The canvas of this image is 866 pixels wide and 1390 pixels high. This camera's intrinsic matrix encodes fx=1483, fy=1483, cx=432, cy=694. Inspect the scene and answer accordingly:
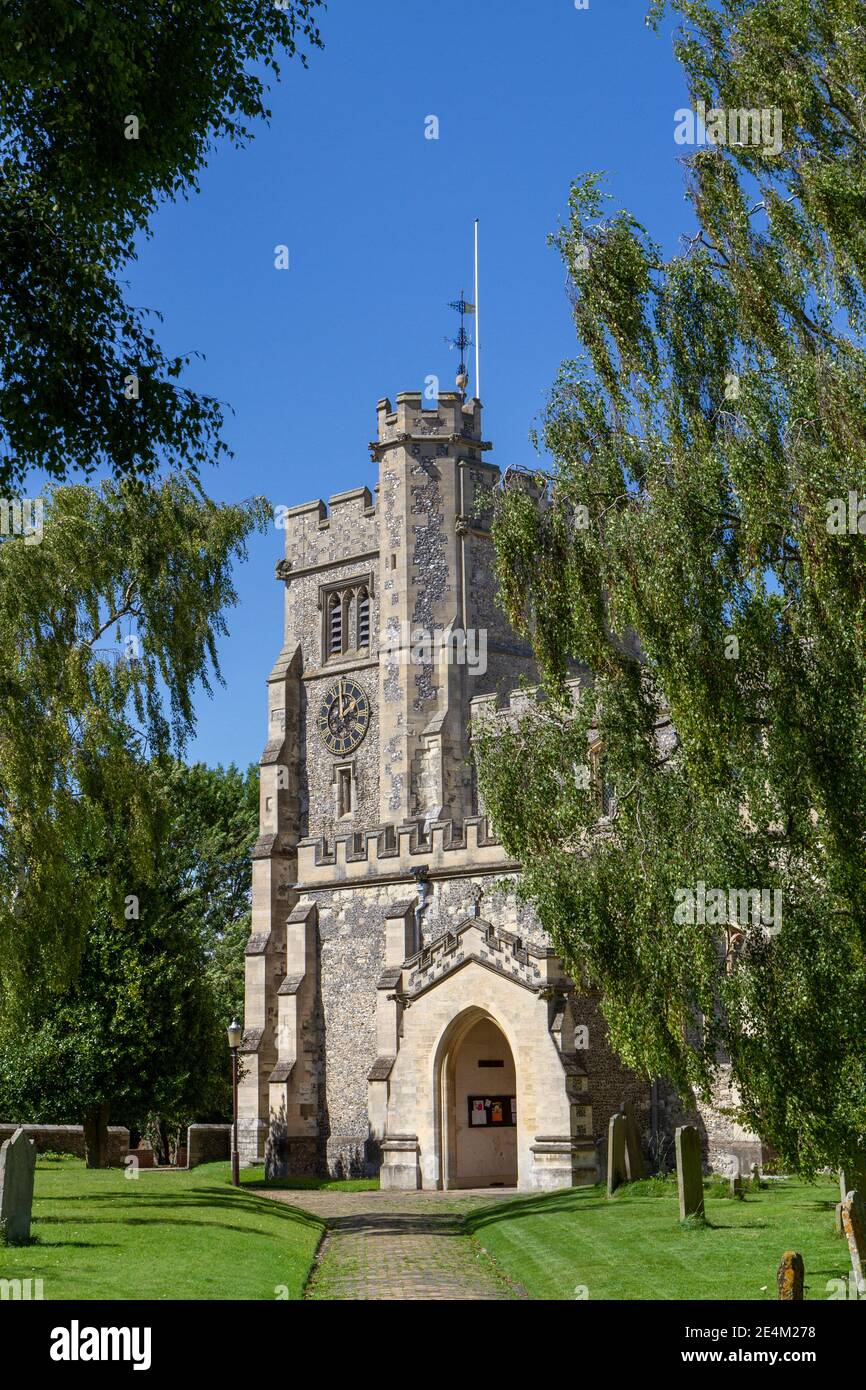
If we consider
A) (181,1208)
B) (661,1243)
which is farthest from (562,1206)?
(661,1243)

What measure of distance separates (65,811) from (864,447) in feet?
44.2

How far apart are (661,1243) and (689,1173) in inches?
64.5

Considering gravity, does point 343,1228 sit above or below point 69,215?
below

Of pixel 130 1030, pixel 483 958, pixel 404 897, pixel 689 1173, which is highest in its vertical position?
pixel 404 897

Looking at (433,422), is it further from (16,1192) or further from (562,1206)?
(16,1192)

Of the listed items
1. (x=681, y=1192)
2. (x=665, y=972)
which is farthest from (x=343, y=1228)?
(x=665, y=972)

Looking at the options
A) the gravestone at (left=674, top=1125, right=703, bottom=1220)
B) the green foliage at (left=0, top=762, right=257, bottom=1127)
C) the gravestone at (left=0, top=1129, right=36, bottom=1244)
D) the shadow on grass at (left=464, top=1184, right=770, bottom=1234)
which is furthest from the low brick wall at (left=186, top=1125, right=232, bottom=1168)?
the gravestone at (left=0, top=1129, right=36, bottom=1244)

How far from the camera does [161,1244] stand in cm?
1612

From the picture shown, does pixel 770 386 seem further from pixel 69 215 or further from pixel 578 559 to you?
pixel 69 215

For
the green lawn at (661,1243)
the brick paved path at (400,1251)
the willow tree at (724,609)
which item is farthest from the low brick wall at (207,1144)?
the willow tree at (724,609)

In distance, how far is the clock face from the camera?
38.2 m

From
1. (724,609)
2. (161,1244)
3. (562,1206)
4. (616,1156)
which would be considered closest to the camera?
(724,609)

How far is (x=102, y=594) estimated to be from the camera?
2389cm
